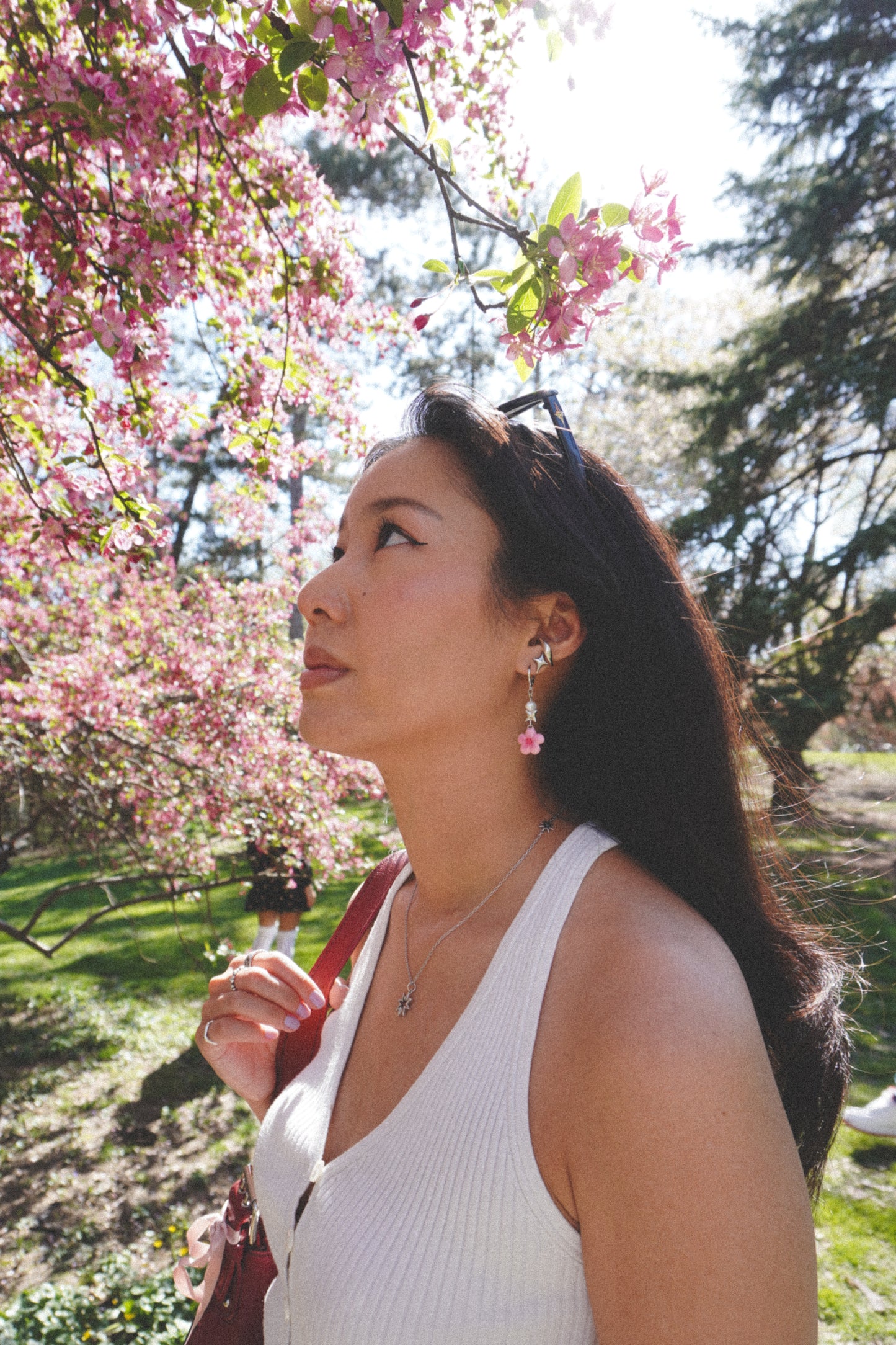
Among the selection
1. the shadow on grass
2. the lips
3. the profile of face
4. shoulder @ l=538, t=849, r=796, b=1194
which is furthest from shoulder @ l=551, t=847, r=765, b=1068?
the shadow on grass

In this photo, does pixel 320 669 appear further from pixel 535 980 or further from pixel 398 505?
pixel 535 980

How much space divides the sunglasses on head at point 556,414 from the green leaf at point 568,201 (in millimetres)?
357

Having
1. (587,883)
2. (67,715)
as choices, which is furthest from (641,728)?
(67,715)

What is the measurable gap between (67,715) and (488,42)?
12.9 feet

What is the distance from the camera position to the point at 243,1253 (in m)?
1.49

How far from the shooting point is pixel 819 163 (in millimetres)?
10750

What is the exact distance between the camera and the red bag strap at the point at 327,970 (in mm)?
1741

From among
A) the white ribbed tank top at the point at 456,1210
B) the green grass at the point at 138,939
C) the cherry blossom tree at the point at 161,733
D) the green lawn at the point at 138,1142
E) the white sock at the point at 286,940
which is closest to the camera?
the white ribbed tank top at the point at 456,1210

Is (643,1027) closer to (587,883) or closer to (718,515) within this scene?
(587,883)

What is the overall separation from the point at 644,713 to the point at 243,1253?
1252 millimetres

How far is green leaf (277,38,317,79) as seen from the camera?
1.15 metres

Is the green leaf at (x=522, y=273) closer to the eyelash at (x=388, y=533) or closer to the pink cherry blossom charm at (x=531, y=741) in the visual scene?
the eyelash at (x=388, y=533)

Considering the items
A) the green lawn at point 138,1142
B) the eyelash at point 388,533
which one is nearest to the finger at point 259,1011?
the eyelash at point 388,533

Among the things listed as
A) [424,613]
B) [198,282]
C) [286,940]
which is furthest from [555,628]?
[286,940]
